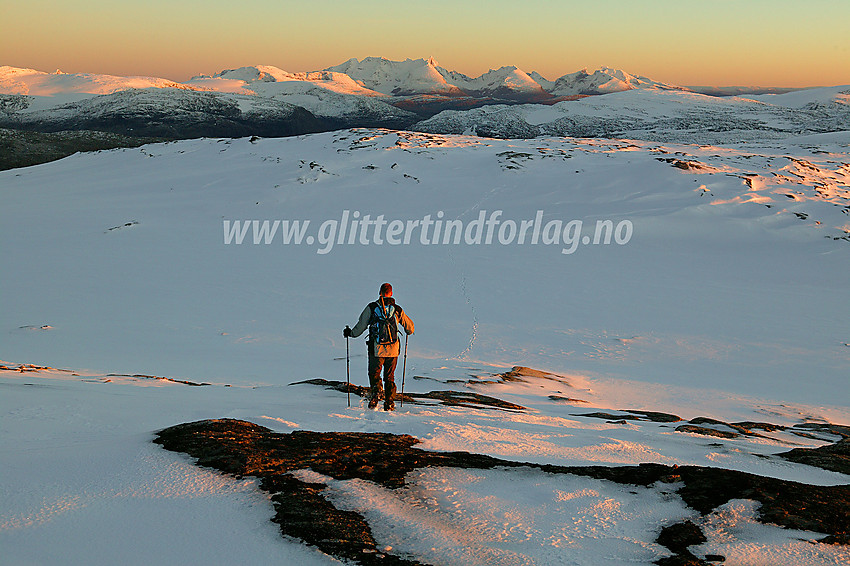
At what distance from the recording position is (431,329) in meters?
Answer: 18.6

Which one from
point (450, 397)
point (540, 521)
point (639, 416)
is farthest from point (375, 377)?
point (639, 416)

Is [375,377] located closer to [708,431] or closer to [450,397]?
[450,397]

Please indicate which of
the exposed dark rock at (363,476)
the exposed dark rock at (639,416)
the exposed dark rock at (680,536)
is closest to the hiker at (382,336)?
the exposed dark rock at (363,476)

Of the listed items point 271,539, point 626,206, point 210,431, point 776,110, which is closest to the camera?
point 271,539

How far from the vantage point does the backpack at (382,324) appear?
343 inches

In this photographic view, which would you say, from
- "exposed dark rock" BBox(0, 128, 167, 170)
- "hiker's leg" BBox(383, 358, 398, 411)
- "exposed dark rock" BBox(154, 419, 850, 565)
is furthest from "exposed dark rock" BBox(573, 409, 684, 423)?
"exposed dark rock" BBox(0, 128, 167, 170)

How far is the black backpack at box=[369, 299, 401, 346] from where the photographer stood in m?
8.70

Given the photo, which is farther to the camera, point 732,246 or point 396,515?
point 732,246

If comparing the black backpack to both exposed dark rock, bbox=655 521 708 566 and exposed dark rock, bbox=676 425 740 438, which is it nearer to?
exposed dark rock, bbox=676 425 740 438

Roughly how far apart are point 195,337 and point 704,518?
48.5 feet

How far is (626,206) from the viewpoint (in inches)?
1534

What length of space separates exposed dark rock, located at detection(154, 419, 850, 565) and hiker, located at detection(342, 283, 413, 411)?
2166 millimetres

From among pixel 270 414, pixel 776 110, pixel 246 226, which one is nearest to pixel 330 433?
pixel 270 414

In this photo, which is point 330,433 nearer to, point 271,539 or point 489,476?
point 489,476
